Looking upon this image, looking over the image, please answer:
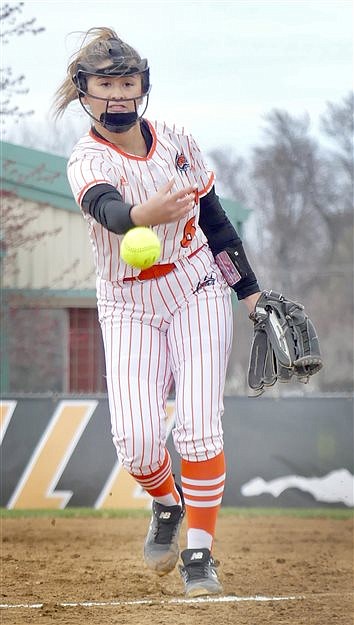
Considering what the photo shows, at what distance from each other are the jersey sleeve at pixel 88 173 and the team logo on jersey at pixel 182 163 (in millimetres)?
362

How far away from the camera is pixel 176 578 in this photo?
6879mm

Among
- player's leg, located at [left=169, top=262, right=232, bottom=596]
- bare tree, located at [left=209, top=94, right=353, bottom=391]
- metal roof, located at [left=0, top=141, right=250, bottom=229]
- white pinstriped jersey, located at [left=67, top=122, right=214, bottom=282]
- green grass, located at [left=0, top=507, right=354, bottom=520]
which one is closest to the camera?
white pinstriped jersey, located at [left=67, top=122, right=214, bottom=282]

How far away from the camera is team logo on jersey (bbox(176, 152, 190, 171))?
4898 millimetres

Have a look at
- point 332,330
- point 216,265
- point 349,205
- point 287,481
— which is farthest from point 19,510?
point 349,205

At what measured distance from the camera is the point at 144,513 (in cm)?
1072

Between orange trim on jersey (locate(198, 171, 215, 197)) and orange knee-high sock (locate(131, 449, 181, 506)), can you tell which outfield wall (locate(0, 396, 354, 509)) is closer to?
orange knee-high sock (locate(131, 449, 181, 506))

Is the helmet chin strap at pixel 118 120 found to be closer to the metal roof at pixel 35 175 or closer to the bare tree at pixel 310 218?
the metal roof at pixel 35 175

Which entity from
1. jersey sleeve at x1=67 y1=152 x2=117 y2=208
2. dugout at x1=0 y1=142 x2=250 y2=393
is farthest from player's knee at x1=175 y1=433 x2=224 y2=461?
dugout at x1=0 y1=142 x2=250 y2=393

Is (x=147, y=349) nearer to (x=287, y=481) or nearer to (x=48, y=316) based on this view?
(x=287, y=481)

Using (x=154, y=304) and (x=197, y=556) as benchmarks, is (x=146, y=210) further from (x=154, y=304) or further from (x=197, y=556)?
(x=197, y=556)

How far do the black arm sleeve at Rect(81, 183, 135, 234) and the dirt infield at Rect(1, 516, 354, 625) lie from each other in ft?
6.07

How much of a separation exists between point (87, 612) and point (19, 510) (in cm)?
547

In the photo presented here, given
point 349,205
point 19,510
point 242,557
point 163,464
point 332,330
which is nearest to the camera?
point 163,464

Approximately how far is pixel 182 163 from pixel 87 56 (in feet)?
1.96
